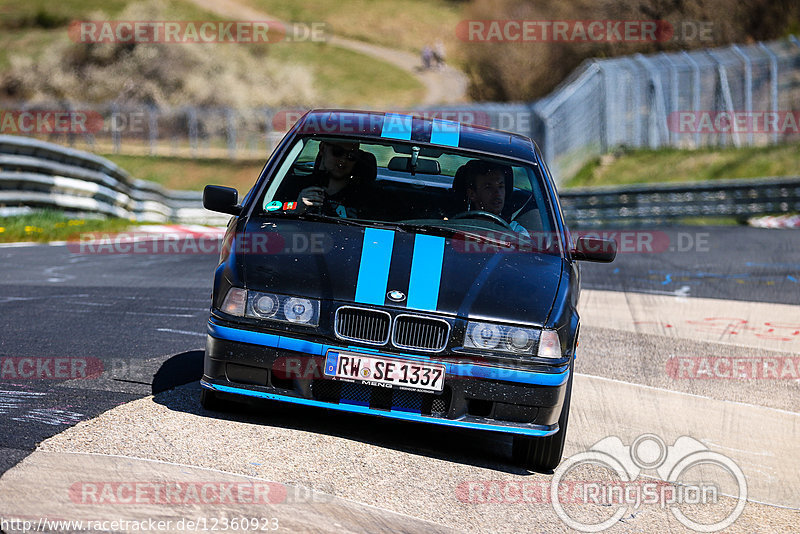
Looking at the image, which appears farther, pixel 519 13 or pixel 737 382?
pixel 519 13

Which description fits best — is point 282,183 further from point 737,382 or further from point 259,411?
point 737,382

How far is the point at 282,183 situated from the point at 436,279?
135 centimetres

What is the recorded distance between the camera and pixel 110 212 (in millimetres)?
17750

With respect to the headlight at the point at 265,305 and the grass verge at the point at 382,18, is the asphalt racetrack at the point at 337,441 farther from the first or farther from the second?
the grass verge at the point at 382,18

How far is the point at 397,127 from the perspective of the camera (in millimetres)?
6215

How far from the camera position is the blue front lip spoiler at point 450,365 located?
4.76 metres

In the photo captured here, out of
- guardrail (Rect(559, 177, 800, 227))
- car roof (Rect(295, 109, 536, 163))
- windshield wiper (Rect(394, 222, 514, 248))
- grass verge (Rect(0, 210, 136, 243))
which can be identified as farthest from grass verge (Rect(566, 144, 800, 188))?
windshield wiper (Rect(394, 222, 514, 248))

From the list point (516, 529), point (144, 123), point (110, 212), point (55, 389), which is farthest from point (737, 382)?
point (144, 123)

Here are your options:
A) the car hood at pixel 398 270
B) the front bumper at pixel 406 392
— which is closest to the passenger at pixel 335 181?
the car hood at pixel 398 270

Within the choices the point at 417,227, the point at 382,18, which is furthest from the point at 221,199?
the point at 382,18

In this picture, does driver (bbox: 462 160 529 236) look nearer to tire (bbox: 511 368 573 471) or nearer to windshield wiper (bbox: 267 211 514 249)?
windshield wiper (bbox: 267 211 514 249)

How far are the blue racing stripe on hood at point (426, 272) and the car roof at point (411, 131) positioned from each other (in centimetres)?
89

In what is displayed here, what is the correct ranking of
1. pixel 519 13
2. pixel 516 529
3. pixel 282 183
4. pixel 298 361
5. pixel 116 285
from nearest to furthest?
pixel 516 529, pixel 298 361, pixel 282 183, pixel 116 285, pixel 519 13

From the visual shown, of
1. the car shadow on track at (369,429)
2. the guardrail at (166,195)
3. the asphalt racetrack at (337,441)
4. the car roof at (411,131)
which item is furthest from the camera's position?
the guardrail at (166,195)
